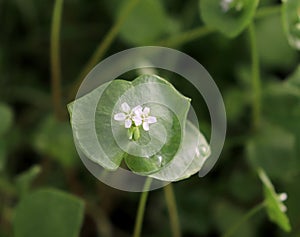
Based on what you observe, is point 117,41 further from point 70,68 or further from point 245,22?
point 245,22

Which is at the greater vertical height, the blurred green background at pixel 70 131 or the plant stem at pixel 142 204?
the plant stem at pixel 142 204

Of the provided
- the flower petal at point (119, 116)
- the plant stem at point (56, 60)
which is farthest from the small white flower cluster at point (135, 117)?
the plant stem at point (56, 60)

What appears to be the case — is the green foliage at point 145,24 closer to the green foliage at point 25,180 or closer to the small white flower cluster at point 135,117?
the green foliage at point 25,180

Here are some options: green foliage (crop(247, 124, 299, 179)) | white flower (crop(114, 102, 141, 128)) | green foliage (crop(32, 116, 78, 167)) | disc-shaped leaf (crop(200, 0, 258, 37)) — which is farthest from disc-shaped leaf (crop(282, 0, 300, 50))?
green foliage (crop(32, 116, 78, 167))

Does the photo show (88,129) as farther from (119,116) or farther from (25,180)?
(25,180)

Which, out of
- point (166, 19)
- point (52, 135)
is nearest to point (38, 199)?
point (52, 135)

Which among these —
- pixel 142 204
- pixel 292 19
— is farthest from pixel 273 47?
pixel 142 204
